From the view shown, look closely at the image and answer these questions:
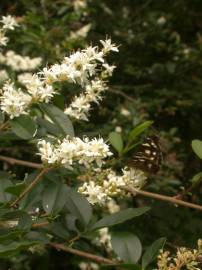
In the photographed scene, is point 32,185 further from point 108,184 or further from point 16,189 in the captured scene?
point 108,184

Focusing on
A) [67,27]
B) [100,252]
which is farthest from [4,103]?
[67,27]

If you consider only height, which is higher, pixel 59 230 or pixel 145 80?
pixel 145 80

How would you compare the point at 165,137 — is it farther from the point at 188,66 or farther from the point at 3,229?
the point at 3,229

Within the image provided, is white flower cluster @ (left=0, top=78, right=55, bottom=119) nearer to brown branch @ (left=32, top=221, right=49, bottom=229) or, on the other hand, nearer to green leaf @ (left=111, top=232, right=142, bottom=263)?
brown branch @ (left=32, top=221, right=49, bottom=229)

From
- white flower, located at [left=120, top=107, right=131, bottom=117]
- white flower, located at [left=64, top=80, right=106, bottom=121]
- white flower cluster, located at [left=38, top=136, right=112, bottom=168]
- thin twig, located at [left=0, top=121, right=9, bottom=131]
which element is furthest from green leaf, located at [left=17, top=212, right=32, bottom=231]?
white flower, located at [left=120, top=107, right=131, bottom=117]

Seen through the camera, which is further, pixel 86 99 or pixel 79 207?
pixel 86 99

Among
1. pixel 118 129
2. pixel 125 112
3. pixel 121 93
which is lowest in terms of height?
pixel 118 129

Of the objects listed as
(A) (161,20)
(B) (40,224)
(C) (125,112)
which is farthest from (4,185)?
(A) (161,20)
